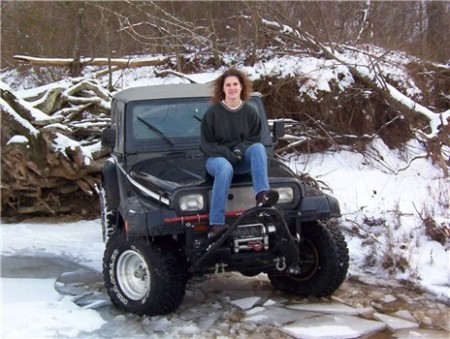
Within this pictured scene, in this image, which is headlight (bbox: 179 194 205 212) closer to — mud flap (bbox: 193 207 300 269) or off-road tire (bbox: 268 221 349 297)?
mud flap (bbox: 193 207 300 269)

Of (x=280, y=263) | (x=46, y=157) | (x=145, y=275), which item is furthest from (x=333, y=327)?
(x=46, y=157)

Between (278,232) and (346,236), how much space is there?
245 cm

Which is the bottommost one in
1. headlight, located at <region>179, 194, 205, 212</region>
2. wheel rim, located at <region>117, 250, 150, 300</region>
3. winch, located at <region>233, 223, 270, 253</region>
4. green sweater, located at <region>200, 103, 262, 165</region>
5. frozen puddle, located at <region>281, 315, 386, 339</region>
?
frozen puddle, located at <region>281, 315, 386, 339</region>

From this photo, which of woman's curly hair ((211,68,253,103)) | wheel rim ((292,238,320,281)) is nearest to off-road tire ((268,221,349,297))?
wheel rim ((292,238,320,281))

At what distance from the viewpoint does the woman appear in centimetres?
435

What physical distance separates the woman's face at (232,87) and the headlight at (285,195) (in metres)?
0.88

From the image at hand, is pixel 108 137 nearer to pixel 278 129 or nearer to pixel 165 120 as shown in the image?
pixel 165 120

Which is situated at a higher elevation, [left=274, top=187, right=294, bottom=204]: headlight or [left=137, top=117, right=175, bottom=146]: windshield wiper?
[left=137, top=117, right=175, bottom=146]: windshield wiper

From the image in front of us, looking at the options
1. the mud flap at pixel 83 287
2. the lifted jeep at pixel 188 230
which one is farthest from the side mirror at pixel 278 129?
the mud flap at pixel 83 287

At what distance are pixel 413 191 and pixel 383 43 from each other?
4418 mm

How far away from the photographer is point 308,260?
4.98m

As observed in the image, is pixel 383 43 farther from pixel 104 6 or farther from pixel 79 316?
pixel 79 316

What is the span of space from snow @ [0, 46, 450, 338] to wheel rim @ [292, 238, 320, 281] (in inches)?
11.4

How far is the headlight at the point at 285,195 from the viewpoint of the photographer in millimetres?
4617
